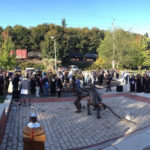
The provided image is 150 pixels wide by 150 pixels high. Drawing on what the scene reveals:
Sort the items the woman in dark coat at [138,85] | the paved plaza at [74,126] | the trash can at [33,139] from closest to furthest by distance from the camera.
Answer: the trash can at [33,139] < the paved plaza at [74,126] < the woman in dark coat at [138,85]

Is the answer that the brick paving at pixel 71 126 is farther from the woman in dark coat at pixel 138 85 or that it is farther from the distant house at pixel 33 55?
the distant house at pixel 33 55

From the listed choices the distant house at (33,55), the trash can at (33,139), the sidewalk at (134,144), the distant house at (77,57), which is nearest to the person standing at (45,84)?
the sidewalk at (134,144)

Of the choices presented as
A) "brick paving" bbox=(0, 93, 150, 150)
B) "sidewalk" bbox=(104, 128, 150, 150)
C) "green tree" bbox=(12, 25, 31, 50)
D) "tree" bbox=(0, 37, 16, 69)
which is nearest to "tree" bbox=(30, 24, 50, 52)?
"green tree" bbox=(12, 25, 31, 50)

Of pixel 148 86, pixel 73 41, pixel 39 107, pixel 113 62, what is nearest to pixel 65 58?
pixel 73 41

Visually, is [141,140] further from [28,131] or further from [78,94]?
[78,94]

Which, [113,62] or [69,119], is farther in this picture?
[113,62]

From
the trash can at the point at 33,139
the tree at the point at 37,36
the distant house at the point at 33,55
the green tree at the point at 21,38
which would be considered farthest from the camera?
the tree at the point at 37,36

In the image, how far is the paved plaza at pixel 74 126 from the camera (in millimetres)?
6137

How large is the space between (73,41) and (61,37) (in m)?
8.31

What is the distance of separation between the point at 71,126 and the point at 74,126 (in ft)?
0.41

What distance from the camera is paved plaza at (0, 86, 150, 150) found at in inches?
242

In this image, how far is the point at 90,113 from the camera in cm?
952

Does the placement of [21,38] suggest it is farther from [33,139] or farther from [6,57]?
[33,139]

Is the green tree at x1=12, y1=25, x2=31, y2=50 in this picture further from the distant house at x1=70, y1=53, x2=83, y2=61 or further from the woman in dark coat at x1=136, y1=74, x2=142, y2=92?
the woman in dark coat at x1=136, y1=74, x2=142, y2=92
